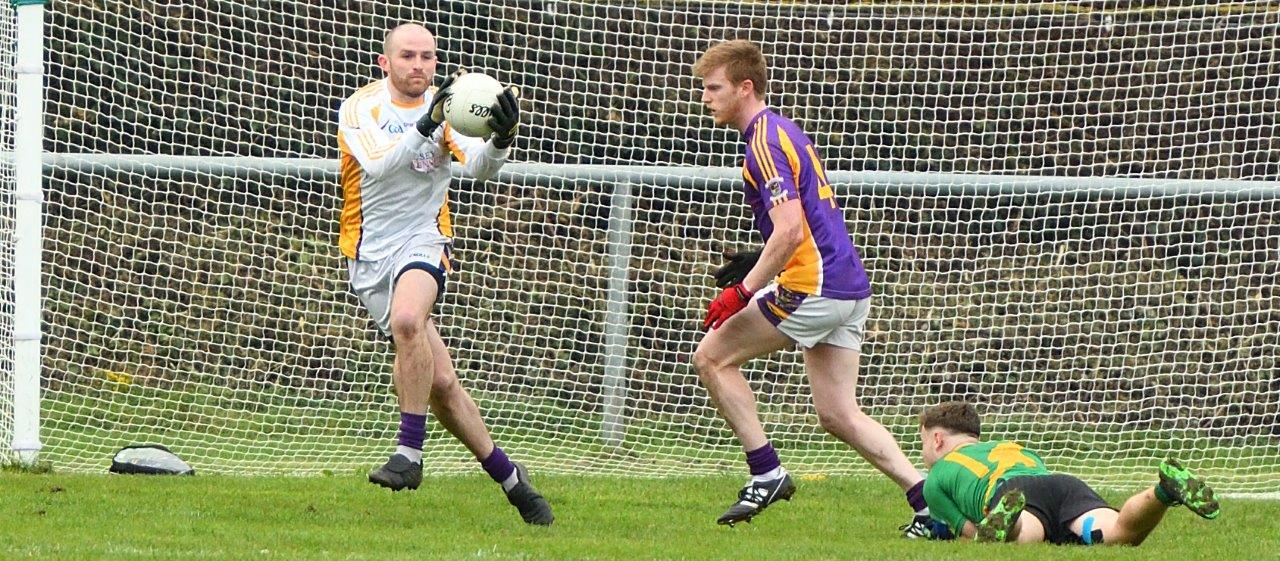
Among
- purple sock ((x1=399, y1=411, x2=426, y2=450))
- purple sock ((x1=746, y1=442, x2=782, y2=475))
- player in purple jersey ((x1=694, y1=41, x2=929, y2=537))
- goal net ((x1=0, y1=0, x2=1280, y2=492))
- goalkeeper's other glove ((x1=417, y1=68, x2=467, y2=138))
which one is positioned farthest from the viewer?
goal net ((x1=0, y1=0, x2=1280, y2=492))

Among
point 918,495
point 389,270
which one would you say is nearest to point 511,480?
point 389,270

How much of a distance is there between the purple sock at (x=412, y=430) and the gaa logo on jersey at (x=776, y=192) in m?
1.60

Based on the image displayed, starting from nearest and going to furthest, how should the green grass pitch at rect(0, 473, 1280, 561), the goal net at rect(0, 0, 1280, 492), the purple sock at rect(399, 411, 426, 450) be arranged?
the green grass pitch at rect(0, 473, 1280, 561), the purple sock at rect(399, 411, 426, 450), the goal net at rect(0, 0, 1280, 492)

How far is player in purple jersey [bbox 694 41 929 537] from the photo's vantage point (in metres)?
7.05

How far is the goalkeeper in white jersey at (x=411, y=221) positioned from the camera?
22.8 ft

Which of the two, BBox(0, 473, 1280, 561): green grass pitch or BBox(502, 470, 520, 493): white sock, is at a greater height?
BBox(502, 470, 520, 493): white sock

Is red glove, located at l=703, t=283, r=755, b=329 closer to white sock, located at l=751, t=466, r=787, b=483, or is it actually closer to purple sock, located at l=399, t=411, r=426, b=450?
white sock, located at l=751, t=466, r=787, b=483

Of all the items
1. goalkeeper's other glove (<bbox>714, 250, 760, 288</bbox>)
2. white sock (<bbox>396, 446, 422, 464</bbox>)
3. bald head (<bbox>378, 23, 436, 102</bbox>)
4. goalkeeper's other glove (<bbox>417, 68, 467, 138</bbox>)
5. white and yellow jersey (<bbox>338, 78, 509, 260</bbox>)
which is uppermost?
bald head (<bbox>378, 23, 436, 102</bbox>)

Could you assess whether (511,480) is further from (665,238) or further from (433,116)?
(665,238)

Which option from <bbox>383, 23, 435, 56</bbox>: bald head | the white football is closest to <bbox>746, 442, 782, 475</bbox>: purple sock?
the white football

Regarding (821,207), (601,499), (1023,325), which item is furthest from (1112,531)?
(1023,325)

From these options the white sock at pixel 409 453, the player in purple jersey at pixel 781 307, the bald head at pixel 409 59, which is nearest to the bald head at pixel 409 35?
the bald head at pixel 409 59

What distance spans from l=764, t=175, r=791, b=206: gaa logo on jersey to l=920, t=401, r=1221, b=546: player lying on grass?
3.95ft

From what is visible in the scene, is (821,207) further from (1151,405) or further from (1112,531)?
(1151,405)
